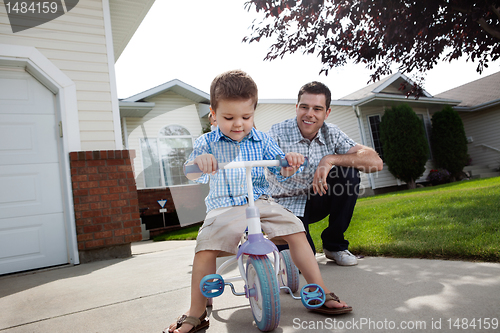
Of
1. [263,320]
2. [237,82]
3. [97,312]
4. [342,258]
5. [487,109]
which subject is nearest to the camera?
[263,320]

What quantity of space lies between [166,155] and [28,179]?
7.78m

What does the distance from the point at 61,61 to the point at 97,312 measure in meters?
3.56

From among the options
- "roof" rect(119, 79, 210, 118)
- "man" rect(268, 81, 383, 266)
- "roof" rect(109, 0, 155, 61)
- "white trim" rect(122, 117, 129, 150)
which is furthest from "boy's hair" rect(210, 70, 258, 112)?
"white trim" rect(122, 117, 129, 150)

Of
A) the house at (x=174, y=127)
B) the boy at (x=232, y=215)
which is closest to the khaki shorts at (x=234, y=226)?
the boy at (x=232, y=215)

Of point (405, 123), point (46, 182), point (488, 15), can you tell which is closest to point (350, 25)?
point (488, 15)

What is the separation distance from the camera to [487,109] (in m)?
16.7

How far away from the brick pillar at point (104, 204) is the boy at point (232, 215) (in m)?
2.91

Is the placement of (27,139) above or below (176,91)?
below

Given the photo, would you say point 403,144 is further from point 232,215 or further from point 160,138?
point 232,215

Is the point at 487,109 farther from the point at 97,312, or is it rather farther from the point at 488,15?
the point at 97,312

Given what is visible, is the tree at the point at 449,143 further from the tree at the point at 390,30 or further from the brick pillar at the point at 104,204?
the brick pillar at the point at 104,204

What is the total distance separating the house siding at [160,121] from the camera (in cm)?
1165

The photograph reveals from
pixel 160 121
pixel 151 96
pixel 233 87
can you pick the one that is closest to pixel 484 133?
pixel 160 121

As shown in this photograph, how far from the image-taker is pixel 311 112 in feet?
9.03
